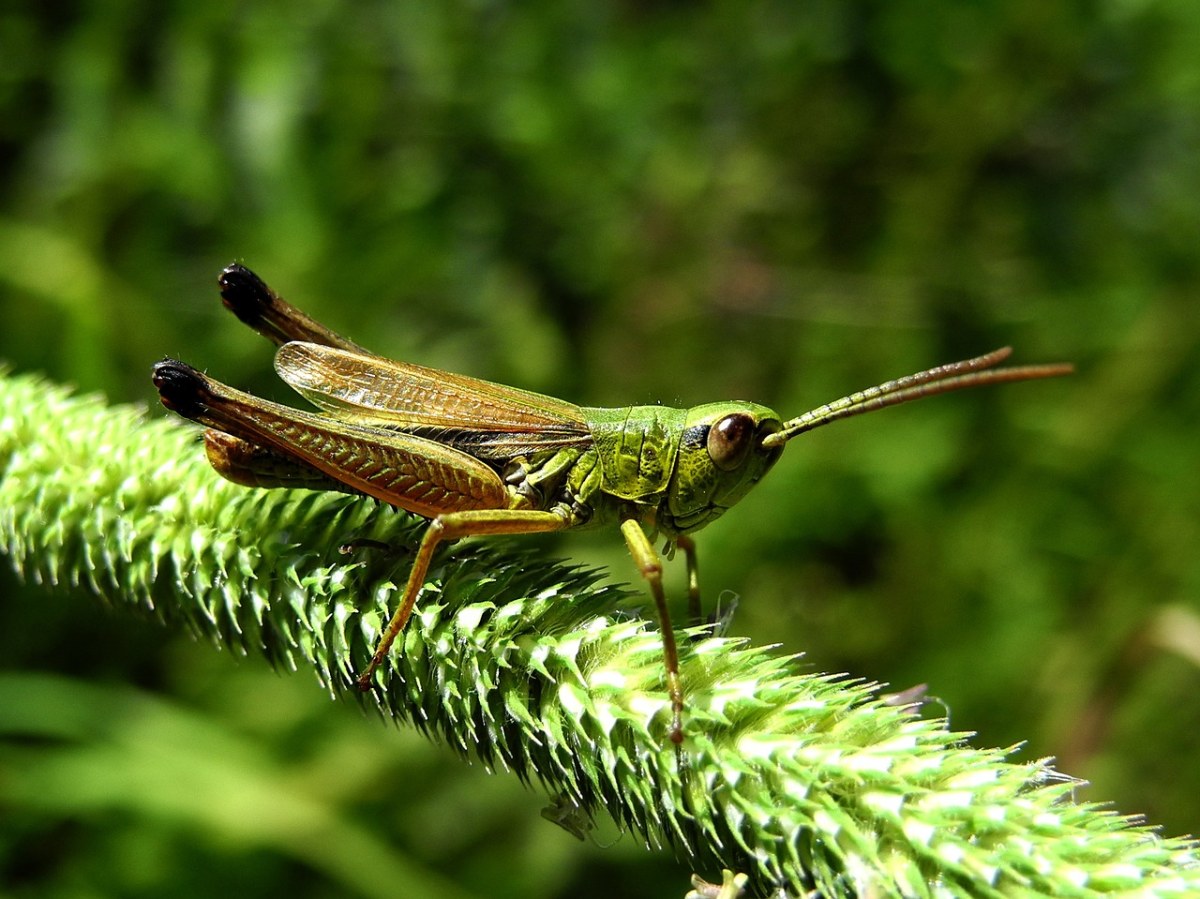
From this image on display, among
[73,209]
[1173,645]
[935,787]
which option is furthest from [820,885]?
[73,209]

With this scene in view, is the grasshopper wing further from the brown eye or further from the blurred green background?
the blurred green background

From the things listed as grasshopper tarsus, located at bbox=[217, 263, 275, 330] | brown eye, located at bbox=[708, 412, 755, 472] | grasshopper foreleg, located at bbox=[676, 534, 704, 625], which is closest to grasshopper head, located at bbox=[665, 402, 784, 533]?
brown eye, located at bbox=[708, 412, 755, 472]

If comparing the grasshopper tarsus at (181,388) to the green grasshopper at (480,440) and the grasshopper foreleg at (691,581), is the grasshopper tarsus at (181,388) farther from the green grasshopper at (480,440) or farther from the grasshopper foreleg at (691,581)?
the grasshopper foreleg at (691,581)

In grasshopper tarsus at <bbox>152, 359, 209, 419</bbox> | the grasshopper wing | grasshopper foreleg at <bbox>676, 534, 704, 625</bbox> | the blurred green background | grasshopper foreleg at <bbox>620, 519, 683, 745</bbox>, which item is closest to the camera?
grasshopper foreleg at <bbox>620, 519, 683, 745</bbox>

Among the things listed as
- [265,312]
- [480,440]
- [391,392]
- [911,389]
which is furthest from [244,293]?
[911,389]

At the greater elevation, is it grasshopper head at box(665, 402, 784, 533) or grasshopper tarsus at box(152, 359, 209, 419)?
grasshopper head at box(665, 402, 784, 533)

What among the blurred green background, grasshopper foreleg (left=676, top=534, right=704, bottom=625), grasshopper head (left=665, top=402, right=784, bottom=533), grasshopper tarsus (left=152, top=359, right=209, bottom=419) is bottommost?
grasshopper tarsus (left=152, top=359, right=209, bottom=419)

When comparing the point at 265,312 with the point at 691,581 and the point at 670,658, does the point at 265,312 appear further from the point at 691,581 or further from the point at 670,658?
the point at 670,658

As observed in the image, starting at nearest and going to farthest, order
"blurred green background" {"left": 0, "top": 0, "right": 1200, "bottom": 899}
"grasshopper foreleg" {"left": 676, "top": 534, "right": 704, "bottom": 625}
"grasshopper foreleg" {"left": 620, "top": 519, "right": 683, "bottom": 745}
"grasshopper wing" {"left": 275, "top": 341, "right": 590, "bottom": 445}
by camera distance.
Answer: "grasshopper foreleg" {"left": 620, "top": 519, "right": 683, "bottom": 745} → "grasshopper wing" {"left": 275, "top": 341, "right": 590, "bottom": 445} → "grasshopper foreleg" {"left": 676, "top": 534, "right": 704, "bottom": 625} → "blurred green background" {"left": 0, "top": 0, "right": 1200, "bottom": 899}
